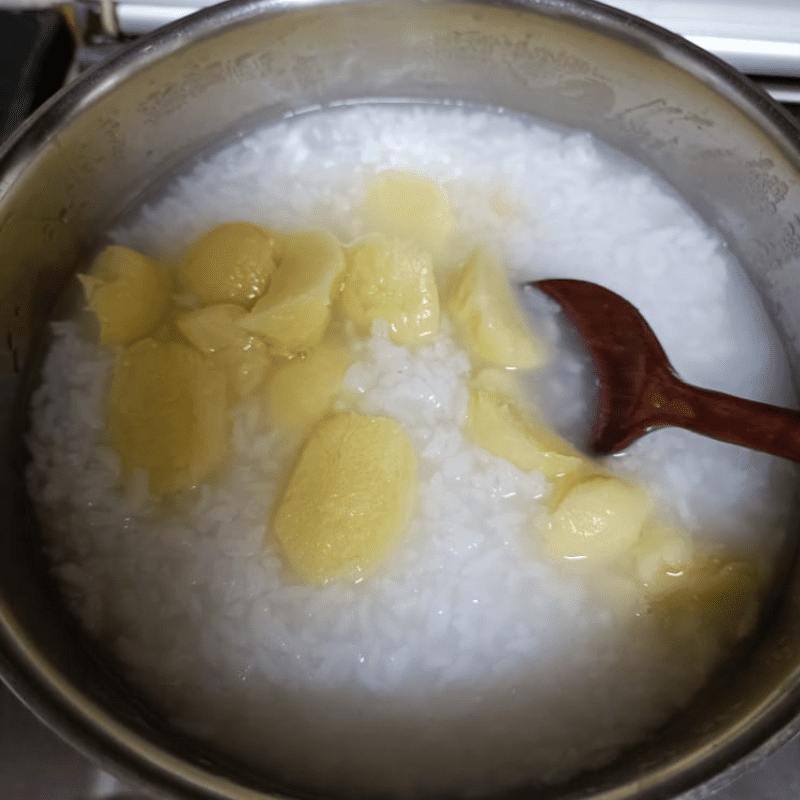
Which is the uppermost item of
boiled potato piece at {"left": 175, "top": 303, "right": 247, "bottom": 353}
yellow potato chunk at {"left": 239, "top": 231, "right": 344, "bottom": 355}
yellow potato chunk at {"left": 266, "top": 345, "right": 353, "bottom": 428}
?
yellow potato chunk at {"left": 239, "top": 231, "right": 344, "bottom": 355}

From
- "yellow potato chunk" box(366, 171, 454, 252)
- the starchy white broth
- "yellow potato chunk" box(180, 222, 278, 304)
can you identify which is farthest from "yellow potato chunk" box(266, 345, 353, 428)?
"yellow potato chunk" box(366, 171, 454, 252)

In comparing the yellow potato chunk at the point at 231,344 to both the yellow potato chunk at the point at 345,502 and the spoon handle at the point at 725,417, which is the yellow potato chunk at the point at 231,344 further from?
the spoon handle at the point at 725,417

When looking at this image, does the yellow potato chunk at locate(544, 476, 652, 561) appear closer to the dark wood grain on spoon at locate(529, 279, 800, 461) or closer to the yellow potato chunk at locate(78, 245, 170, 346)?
the dark wood grain on spoon at locate(529, 279, 800, 461)

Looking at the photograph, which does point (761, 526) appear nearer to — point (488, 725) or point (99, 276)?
point (488, 725)

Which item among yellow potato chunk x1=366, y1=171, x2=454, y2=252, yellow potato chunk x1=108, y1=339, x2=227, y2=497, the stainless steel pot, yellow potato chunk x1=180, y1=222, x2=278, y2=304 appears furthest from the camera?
yellow potato chunk x1=366, y1=171, x2=454, y2=252

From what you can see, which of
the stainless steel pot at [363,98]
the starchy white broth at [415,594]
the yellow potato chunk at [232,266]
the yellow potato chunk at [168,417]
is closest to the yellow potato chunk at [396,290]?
the starchy white broth at [415,594]

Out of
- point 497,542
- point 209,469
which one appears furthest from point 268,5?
point 497,542
